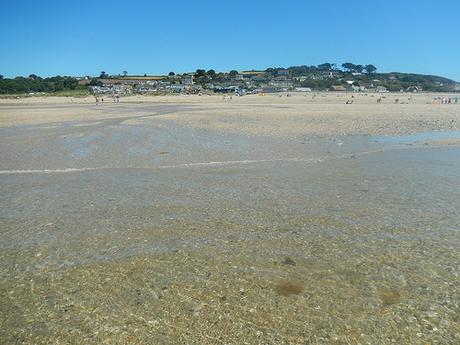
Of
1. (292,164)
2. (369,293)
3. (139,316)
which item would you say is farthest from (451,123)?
(139,316)

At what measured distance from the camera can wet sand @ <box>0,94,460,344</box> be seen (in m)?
5.36

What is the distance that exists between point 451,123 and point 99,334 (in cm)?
3678

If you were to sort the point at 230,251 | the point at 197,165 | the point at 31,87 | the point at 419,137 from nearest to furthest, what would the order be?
the point at 230,251 → the point at 197,165 → the point at 419,137 → the point at 31,87

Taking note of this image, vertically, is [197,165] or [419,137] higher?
[197,165]

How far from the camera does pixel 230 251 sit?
25.6 feet

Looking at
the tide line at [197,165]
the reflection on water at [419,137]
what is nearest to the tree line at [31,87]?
the tide line at [197,165]

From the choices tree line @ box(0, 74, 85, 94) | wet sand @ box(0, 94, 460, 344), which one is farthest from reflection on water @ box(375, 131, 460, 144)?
tree line @ box(0, 74, 85, 94)

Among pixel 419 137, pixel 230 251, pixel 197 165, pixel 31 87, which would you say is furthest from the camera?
pixel 31 87

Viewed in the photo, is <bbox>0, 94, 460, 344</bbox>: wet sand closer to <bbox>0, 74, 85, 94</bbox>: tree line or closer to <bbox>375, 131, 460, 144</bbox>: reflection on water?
<bbox>375, 131, 460, 144</bbox>: reflection on water

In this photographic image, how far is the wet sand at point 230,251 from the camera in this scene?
5.36 metres

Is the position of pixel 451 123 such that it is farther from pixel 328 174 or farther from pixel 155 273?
pixel 155 273

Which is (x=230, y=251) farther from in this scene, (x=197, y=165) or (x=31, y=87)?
(x=31, y=87)

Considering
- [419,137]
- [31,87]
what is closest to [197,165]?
[419,137]

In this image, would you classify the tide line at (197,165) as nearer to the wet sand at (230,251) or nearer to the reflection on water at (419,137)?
the wet sand at (230,251)
